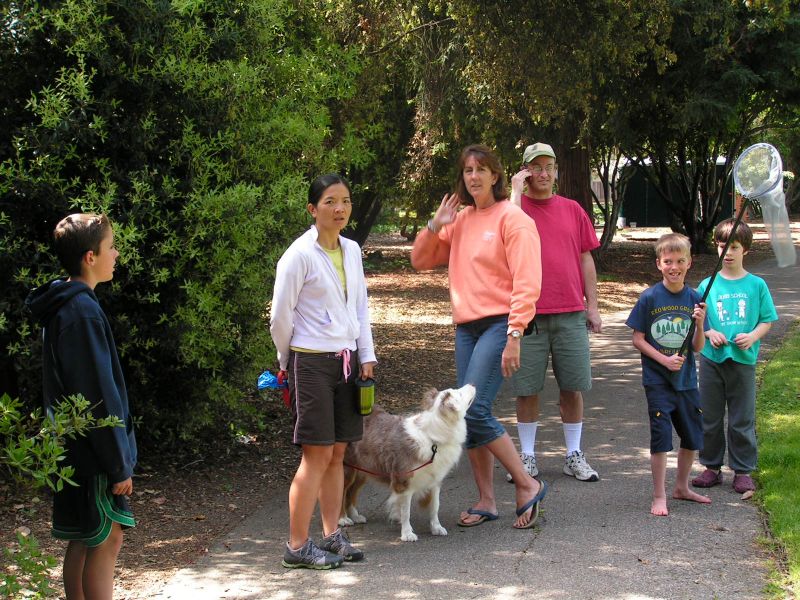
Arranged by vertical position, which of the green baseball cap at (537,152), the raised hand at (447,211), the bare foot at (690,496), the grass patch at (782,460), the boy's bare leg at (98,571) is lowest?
the grass patch at (782,460)

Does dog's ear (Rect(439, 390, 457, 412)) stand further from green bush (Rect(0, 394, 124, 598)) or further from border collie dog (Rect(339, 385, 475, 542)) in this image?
green bush (Rect(0, 394, 124, 598))

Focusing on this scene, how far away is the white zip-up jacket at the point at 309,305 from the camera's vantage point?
485 centimetres

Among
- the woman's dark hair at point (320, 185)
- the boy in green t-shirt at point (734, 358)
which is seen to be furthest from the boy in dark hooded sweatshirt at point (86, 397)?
the boy in green t-shirt at point (734, 358)

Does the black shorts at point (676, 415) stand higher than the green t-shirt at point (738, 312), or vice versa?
the green t-shirt at point (738, 312)

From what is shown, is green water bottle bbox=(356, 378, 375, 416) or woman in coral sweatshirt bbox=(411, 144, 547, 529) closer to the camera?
green water bottle bbox=(356, 378, 375, 416)

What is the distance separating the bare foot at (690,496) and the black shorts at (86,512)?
376 centimetres

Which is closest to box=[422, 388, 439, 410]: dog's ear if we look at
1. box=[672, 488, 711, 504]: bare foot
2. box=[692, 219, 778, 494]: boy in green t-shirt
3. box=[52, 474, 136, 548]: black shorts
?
box=[672, 488, 711, 504]: bare foot

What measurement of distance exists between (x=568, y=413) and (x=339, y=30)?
6.70 m

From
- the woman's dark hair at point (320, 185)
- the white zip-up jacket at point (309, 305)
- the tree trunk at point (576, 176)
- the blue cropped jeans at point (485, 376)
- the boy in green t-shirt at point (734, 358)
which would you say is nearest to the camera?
the white zip-up jacket at point (309, 305)

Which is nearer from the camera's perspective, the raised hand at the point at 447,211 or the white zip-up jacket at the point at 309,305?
the white zip-up jacket at the point at 309,305

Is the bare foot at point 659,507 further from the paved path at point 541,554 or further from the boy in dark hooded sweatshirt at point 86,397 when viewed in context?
the boy in dark hooded sweatshirt at point 86,397

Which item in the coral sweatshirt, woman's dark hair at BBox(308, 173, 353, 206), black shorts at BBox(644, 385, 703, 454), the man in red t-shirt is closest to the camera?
woman's dark hair at BBox(308, 173, 353, 206)

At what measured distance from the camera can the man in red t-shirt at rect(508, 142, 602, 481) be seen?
6320 mm

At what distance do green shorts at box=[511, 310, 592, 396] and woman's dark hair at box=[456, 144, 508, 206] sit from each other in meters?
1.11
